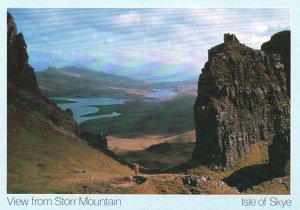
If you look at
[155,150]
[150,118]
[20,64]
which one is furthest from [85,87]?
[20,64]

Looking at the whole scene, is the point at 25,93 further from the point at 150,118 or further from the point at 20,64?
the point at 150,118

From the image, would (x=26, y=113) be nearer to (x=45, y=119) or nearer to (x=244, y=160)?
(x=45, y=119)

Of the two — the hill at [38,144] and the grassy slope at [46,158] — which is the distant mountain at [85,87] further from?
the grassy slope at [46,158]

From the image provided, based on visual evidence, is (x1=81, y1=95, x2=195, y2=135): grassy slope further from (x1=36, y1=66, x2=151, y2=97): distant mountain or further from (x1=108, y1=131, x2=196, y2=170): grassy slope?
(x1=108, y1=131, x2=196, y2=170): grassy slope

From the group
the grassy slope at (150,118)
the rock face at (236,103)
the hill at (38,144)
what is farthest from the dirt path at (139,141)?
the rock face at (236,103)

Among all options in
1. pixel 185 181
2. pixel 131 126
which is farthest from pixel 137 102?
pixel 185 181

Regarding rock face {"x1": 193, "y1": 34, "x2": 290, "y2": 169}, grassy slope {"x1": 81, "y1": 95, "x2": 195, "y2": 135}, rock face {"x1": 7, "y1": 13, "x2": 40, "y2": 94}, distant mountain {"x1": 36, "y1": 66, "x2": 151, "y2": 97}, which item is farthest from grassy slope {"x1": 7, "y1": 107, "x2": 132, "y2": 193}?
grassy slope {"x1": 81, "y1": 95, "x2": 195, "y2": 135}

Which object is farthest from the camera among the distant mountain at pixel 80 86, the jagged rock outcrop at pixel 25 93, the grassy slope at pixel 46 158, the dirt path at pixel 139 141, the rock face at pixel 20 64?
the distant mountain at pixel 80 86
